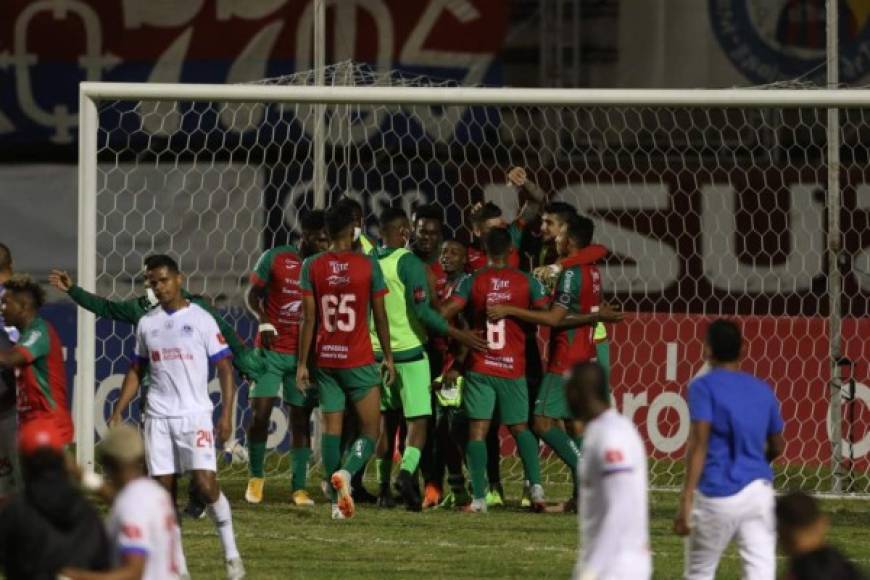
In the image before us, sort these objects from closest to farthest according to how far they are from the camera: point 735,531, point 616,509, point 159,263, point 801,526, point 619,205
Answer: point 801,526 < point 616,509 < point 735,531 < point 159,263 < point 619,205

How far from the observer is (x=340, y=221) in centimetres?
1198

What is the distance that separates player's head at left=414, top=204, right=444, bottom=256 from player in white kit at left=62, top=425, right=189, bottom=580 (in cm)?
670

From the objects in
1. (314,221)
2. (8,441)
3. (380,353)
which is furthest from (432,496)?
(8,441)

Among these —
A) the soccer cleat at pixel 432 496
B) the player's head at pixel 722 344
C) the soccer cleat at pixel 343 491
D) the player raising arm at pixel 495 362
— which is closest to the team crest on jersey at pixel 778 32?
the player raising arm at pixel 495 362

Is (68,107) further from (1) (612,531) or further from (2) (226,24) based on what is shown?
(1) (612,531)

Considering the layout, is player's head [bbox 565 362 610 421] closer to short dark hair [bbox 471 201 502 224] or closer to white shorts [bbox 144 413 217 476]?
white shorts [bbox 144 413 217 476]

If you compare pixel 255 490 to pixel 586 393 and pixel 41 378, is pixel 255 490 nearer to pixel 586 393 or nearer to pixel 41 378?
pixel 41 378

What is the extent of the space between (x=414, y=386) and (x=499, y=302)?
0.78 meters

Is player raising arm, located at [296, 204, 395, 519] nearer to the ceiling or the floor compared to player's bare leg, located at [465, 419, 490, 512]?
nearer to the ceiling

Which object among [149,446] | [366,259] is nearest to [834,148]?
[366,259]

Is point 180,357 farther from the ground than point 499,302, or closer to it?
closer to it

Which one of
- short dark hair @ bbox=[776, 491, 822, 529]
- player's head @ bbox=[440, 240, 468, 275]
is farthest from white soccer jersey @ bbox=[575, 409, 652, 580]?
player's head @ bbox=[440, 240, 468, 275]

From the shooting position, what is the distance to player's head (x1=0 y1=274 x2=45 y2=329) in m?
10.1

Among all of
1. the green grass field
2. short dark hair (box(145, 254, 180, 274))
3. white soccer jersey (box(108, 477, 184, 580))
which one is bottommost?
the green grass field
